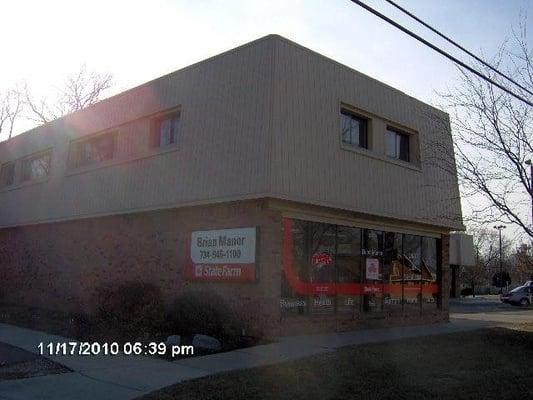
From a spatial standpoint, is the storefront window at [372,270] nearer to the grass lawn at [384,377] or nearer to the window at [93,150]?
the grass lawn at [384,377]

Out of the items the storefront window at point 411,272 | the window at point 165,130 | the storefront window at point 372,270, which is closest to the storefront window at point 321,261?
the storefront window at point 372,270

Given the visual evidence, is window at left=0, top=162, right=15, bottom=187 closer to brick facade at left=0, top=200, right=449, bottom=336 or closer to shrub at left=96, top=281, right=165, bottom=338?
brick facade at left=0, top=200, right=449, bottom=336

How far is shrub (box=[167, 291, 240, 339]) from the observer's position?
13.1 meters

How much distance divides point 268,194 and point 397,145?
6.80 m

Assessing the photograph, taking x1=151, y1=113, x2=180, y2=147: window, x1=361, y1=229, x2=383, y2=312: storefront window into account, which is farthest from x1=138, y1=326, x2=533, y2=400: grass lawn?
x1=151, y1=113, x2=180, y2=147: window

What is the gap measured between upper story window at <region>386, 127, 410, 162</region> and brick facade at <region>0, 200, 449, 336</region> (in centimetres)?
374

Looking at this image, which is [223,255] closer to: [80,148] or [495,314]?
[80,148]

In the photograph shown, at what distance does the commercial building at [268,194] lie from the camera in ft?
45.4

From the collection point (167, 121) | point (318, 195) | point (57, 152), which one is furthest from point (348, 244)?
point (57, 152)

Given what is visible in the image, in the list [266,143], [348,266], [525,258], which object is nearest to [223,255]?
[266,143]

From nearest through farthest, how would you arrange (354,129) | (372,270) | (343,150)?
(343,150), (372,270), (354,129)

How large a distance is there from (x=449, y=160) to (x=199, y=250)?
870 cm

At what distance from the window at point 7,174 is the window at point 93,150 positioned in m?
6.82

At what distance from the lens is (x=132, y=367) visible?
10.1 metres
